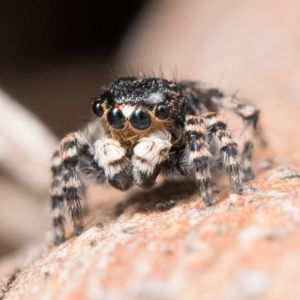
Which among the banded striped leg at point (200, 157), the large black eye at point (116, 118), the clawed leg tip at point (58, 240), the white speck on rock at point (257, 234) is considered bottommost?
the white speck on rock at point (257, 234)

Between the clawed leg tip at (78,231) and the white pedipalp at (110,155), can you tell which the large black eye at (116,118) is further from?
the clawed leg tip at (78,231)

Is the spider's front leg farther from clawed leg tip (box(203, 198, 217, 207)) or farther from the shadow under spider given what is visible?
clawed leg tip (box(203, 198, 217, 207))

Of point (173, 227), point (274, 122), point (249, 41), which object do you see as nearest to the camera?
point (173, 227)

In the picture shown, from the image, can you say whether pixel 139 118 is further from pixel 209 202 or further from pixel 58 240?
pixel 58 240

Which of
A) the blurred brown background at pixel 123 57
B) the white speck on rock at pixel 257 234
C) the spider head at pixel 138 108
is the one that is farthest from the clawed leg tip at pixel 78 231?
the blurred brown background at pixel 123 57

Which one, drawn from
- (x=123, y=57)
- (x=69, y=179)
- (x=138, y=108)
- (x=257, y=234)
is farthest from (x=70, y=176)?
(x=123, y=57)

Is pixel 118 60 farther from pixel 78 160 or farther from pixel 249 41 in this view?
pixel 78 160

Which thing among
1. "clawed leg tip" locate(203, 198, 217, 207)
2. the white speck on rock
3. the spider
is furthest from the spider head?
the white speck on rock

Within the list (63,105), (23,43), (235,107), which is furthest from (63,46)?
(235,107)
